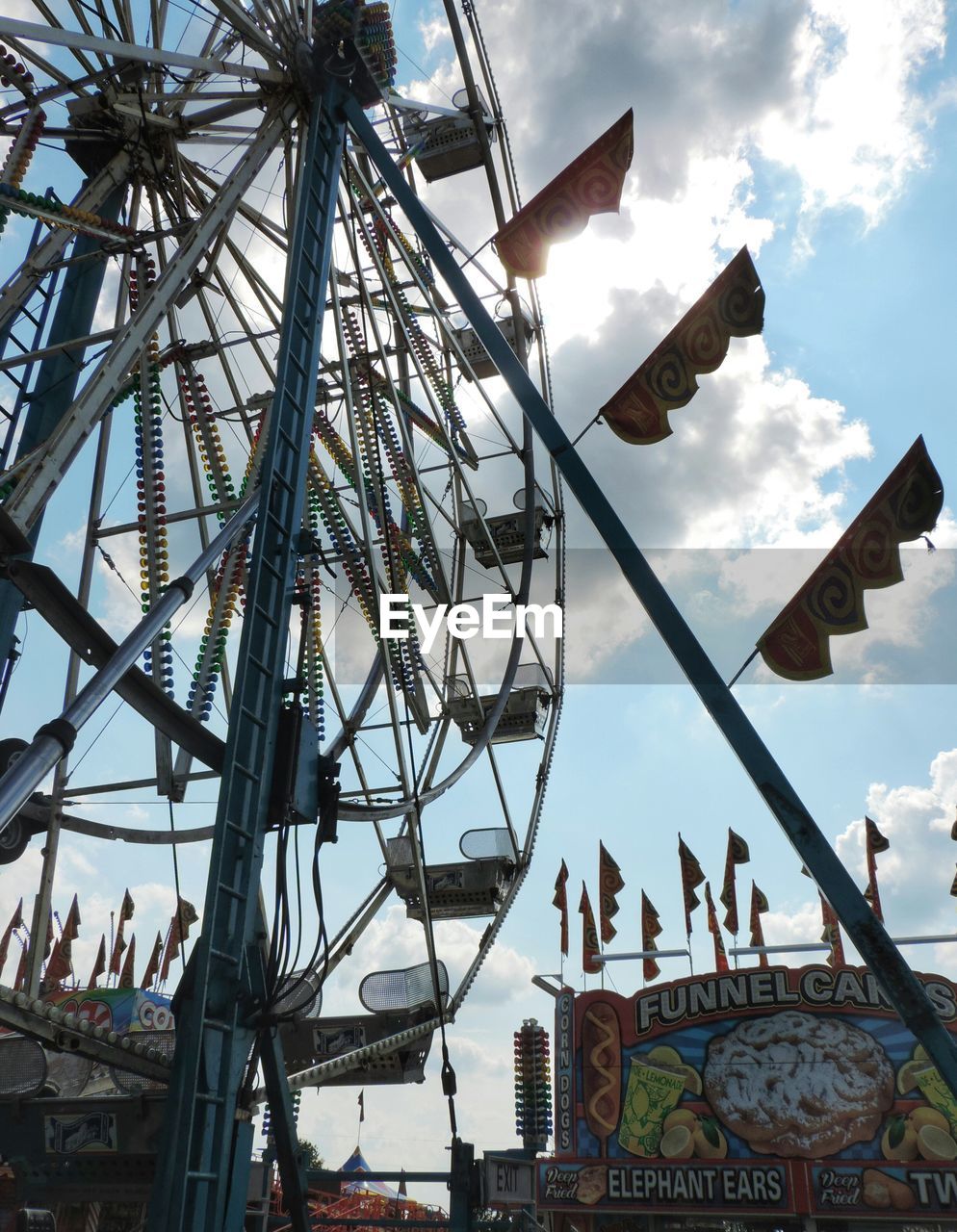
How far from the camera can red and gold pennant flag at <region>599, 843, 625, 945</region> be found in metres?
32.7

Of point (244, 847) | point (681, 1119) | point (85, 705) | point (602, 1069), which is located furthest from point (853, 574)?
point (602, 1069)

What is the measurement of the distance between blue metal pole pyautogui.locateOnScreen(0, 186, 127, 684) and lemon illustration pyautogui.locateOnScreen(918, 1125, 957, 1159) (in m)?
21.4

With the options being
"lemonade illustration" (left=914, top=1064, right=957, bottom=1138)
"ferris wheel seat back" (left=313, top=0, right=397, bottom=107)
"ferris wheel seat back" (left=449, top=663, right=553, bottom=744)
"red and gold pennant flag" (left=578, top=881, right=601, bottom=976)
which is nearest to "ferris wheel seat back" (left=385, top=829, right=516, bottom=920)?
"ferris wheel seat back" (left=449, top=663, right=553, bottom=744)

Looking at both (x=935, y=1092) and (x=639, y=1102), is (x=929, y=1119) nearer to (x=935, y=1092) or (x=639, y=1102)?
(x=935, y=1092)

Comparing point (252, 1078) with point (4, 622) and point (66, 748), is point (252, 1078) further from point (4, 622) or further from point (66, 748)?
point (4, 622)

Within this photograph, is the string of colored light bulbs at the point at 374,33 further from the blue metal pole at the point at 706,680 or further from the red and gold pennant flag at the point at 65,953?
the red and gold pennant flag at the point at 65,953

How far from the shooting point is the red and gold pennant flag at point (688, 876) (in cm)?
3306

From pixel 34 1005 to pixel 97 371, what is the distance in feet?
16.6

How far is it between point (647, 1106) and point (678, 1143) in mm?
1042

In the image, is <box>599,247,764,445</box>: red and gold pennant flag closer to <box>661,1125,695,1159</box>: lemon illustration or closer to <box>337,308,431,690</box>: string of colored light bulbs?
<box>337,308,431,690</box>: string of colored light bulbs

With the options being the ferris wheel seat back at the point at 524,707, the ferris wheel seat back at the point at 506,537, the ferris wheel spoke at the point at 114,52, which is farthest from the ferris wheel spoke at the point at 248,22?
the ferris wheel seat back at the point at 524,707


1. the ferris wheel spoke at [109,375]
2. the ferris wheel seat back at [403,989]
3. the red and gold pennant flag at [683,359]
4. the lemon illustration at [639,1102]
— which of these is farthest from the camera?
the lemon illustration at [639,1102]

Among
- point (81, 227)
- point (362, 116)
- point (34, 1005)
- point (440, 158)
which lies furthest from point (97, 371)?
point (440, 158)

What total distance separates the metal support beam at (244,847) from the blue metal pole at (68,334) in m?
3.10
